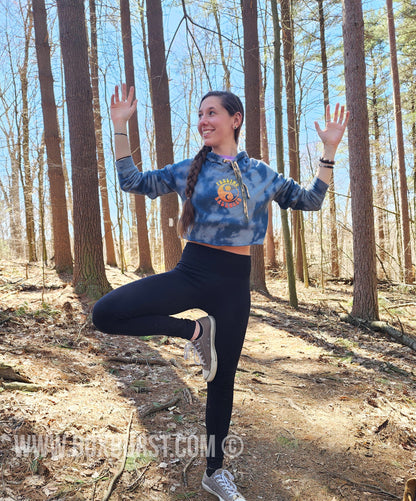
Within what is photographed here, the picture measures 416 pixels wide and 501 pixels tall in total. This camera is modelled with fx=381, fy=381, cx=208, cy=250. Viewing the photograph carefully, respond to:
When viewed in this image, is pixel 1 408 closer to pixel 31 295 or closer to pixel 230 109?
pixel 230 109

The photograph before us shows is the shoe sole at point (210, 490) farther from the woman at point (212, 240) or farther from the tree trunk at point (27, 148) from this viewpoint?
the tree trunk at point (27, 148)

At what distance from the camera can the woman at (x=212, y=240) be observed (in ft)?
6.62

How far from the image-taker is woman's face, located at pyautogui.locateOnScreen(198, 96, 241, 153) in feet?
7.33

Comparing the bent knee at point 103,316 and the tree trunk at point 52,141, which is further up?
the tree trunk at point 52,141

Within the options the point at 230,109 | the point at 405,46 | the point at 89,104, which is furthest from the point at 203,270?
the point at 405,46

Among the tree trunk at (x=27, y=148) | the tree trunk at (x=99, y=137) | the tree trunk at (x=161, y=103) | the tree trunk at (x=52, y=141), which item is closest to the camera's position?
the tree trunk at (x=161, y=103)

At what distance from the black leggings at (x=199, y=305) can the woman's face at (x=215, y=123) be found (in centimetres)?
63

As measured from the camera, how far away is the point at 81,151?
6.84 m

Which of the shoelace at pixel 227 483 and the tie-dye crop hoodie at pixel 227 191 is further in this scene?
the shoelace at pixel 227 483

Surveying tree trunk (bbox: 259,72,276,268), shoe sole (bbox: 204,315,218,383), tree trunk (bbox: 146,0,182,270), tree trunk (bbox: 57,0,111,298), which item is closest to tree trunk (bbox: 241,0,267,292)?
tree trunk (bbox: 146,0,182,270)

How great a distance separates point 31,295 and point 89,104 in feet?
12.2

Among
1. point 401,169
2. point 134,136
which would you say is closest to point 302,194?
point 134,136

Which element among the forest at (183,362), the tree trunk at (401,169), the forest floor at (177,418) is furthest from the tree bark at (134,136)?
the tree trunk at (401,169)

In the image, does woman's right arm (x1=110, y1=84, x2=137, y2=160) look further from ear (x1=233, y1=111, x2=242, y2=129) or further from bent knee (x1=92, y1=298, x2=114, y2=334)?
bent knee (x1=92, y1=298, x2=114, y2=334)
